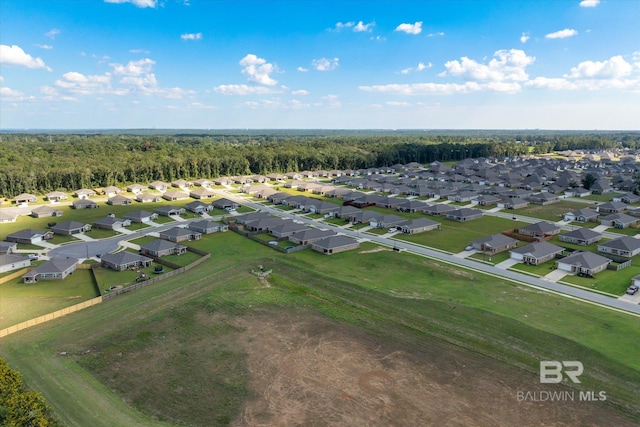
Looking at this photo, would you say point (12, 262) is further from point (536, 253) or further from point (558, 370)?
point (536, 253)

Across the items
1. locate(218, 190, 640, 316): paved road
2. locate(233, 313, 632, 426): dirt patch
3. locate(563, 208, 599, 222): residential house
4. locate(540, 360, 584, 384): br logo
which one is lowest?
locate(233, 313, 632, 426): dirt patch

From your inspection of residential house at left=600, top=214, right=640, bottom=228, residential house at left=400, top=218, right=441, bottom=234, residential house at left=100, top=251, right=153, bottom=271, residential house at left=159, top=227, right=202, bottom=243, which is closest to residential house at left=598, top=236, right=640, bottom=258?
residential house at left=600, top=214, right=640, bottom=228

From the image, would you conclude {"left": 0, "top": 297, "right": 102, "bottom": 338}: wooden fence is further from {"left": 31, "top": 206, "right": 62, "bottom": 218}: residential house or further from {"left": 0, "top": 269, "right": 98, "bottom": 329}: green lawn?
{"left": 31, "top": 206, "right": 62, "bottom": 218}: residential house

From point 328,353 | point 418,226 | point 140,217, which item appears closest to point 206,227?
point 140,217

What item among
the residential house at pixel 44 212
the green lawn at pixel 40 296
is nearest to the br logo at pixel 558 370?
the green lawn at pixel 40 296

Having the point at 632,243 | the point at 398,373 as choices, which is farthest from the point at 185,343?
the point at 632,243

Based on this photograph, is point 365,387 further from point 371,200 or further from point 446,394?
point 371,200

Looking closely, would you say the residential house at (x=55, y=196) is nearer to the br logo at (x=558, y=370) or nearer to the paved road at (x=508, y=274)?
the paved road at (x=508, y=274)
